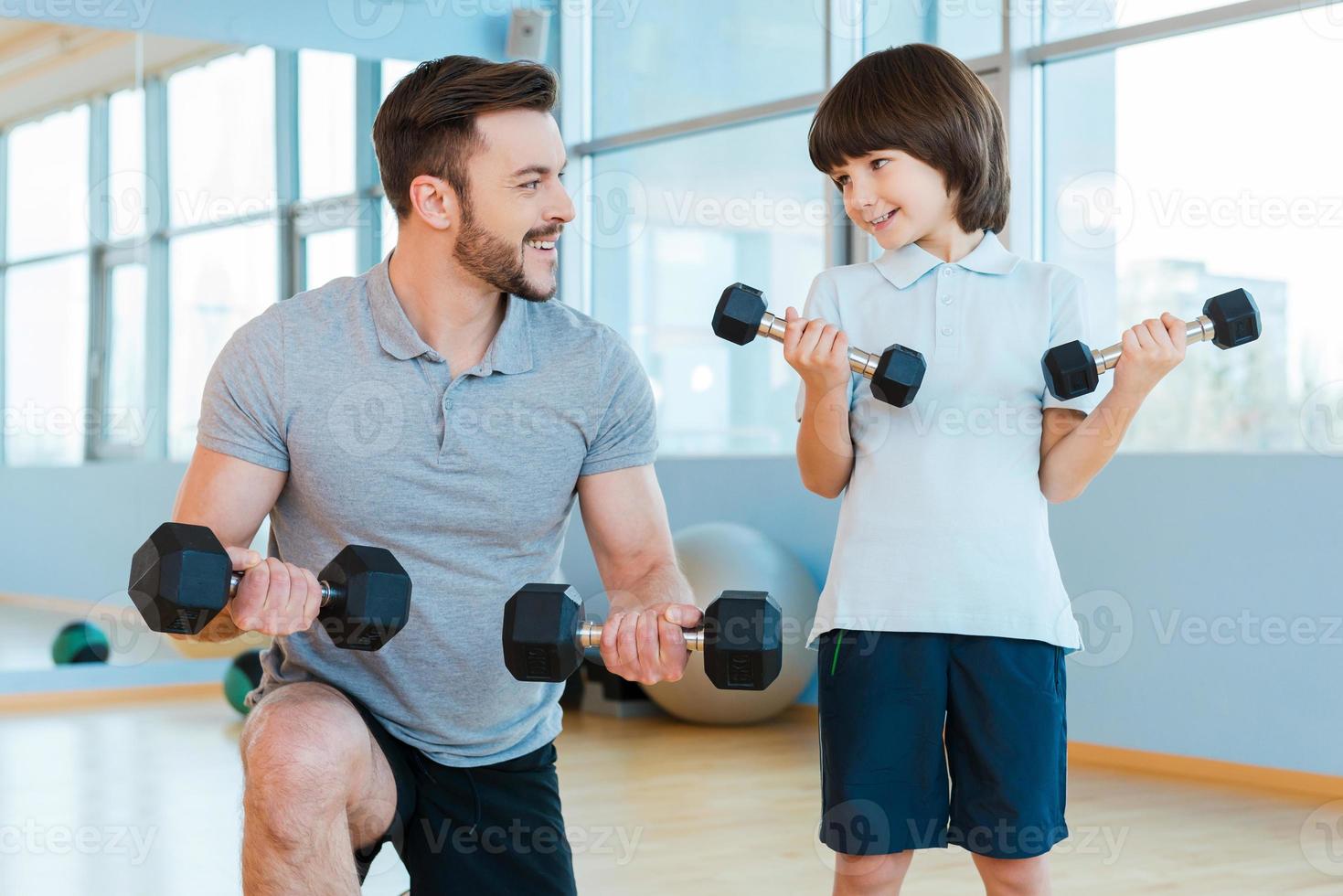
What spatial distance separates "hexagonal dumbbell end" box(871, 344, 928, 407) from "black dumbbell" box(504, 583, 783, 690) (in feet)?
1.10

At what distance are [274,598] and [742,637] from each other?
0.35 meters

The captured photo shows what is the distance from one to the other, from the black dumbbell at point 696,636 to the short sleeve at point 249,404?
413 mm

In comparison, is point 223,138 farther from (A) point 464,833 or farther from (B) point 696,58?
(A) point 464,833

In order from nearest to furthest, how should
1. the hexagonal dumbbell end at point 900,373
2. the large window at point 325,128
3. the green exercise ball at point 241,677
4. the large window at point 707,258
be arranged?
the hexagonal dumbbell end at point 900,373
the green exercise ball at point 241,677
the large window at point 707,258
the large window at point 325,128

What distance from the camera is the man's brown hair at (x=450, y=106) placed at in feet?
4.97

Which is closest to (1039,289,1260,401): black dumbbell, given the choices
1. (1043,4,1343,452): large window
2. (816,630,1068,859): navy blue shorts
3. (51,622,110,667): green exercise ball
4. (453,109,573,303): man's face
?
(816,630,1068,859): navy blue shorts

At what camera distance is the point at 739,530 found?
12.5 feet

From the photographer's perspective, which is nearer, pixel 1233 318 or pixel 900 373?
pixel 900 373

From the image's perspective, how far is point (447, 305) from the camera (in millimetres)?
1532

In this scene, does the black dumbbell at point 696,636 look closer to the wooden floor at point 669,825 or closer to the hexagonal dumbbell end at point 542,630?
the hexagonal dumbbell end at point 542,630

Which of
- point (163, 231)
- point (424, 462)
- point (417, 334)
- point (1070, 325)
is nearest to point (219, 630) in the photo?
point (424, 462)

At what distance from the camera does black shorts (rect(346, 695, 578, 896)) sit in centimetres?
148

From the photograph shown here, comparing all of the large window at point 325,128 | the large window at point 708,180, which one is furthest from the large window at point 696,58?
the large window at point 325,128

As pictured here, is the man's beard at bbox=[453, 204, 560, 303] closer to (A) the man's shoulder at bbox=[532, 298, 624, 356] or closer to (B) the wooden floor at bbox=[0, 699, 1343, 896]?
(A) the man's shoulder at bbox=[532, 298, 624, 356]
